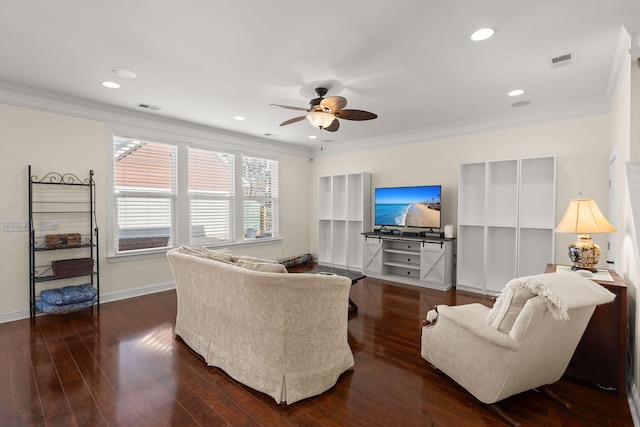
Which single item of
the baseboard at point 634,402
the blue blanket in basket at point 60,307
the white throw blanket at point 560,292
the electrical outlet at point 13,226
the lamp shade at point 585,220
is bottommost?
the baseboard at point 634,402

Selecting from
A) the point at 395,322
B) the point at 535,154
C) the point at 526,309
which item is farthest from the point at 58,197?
the point at 535,154

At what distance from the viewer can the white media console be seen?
16.4 ft

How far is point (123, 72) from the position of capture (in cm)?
323

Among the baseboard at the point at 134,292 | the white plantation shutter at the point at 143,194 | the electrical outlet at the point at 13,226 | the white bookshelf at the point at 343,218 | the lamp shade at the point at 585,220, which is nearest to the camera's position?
the lamp shade at the point at 585,220

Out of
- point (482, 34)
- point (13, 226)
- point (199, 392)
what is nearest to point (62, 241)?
point (13, 226)

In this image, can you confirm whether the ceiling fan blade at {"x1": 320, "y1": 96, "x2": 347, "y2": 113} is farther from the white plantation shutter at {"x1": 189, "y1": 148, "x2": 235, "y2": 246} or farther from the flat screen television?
the white plantation shutter at {"x1": 189, "y1": 148, "x2": 235, "y2": 246}

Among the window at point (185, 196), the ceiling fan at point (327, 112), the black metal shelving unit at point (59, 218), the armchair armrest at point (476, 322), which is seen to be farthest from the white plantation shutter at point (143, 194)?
the armchair armrest at point (476, 322)

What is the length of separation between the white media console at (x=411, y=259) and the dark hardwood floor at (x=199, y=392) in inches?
78.0

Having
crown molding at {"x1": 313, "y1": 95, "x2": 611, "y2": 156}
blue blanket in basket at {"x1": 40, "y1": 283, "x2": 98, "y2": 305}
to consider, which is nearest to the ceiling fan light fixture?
crown molding at {"x1": 313, "y1": 95, "x2": 611, "y2": 156}

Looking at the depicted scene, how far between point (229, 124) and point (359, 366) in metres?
4.27

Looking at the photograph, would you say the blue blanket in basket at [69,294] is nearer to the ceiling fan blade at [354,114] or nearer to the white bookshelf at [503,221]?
the ceiling fan blade at [354,114]

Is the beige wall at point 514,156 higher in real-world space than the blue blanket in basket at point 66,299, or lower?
higher

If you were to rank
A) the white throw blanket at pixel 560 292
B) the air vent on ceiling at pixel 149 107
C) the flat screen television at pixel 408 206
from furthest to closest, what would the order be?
1. the flat screen television at pixel 408 206
2. the air vent on ceiling at pixel 149 107
3. the white throw blanket at pixel 560 292

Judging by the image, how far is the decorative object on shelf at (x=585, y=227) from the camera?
8.47 ft
